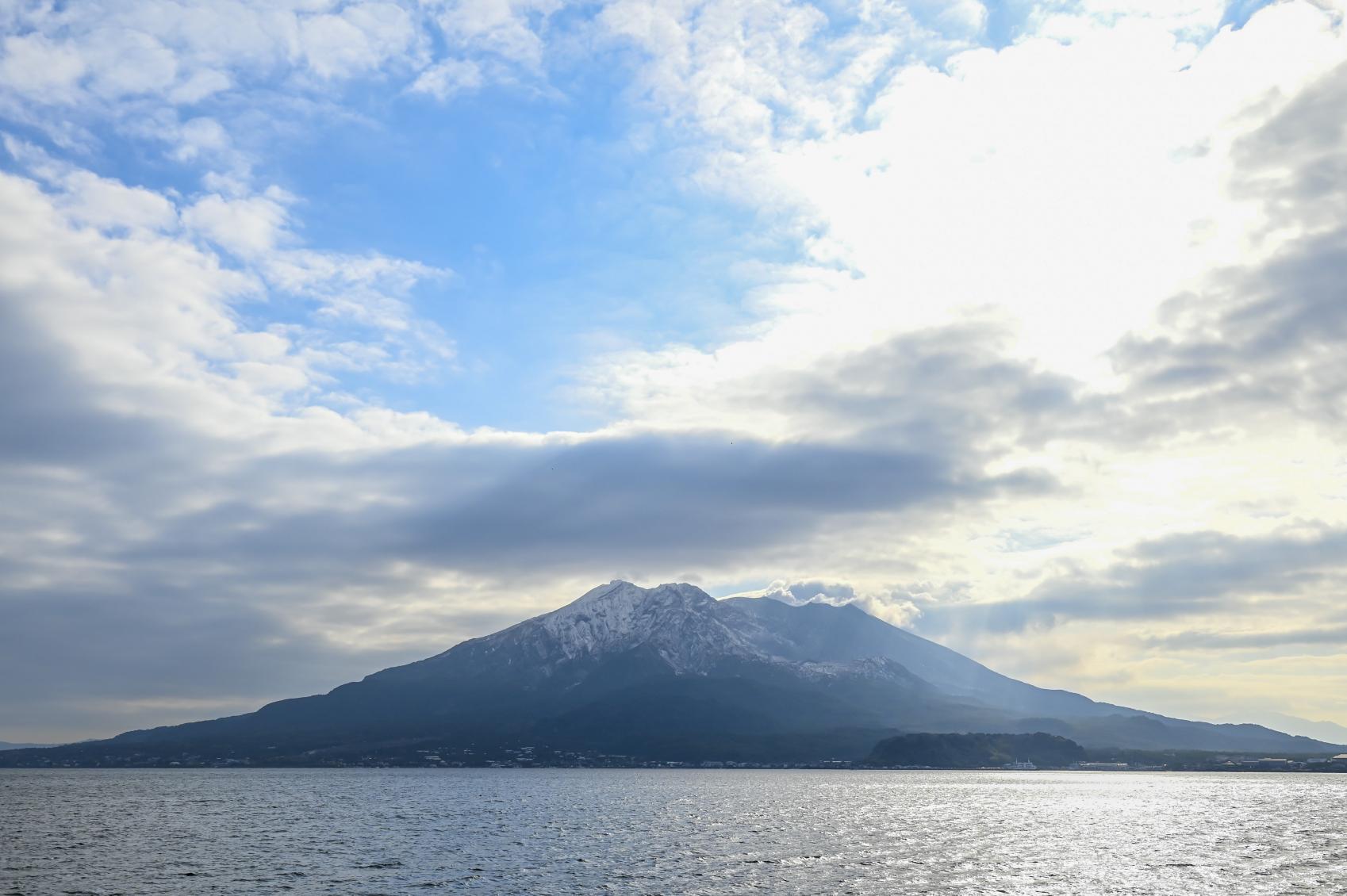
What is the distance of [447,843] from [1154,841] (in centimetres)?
11944

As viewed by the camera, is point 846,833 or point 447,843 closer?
point 447,843

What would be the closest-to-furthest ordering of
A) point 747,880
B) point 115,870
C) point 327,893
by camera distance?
point 327,893, point 747,880, point 115,870

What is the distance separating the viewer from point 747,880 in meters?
116

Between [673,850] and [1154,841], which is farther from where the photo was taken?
[1154,841]

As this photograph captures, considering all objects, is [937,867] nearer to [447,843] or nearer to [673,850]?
[673,850]

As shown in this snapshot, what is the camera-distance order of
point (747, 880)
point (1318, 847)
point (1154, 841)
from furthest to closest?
Result: point (1154, 841) → point (1318, 847) → point (747, 880)

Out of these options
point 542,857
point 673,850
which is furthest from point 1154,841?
point 542,857

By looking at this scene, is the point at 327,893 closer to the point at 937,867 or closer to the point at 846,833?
the point at 937,867

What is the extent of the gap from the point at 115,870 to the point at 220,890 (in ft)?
87.6

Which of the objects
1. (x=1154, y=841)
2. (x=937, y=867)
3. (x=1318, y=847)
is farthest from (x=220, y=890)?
(x=1318, y=847)

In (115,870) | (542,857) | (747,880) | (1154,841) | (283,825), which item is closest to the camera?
(747,880)

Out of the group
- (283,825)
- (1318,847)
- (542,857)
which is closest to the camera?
(542,857)

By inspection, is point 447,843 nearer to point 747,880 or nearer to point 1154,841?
point 747,880

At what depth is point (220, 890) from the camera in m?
108
